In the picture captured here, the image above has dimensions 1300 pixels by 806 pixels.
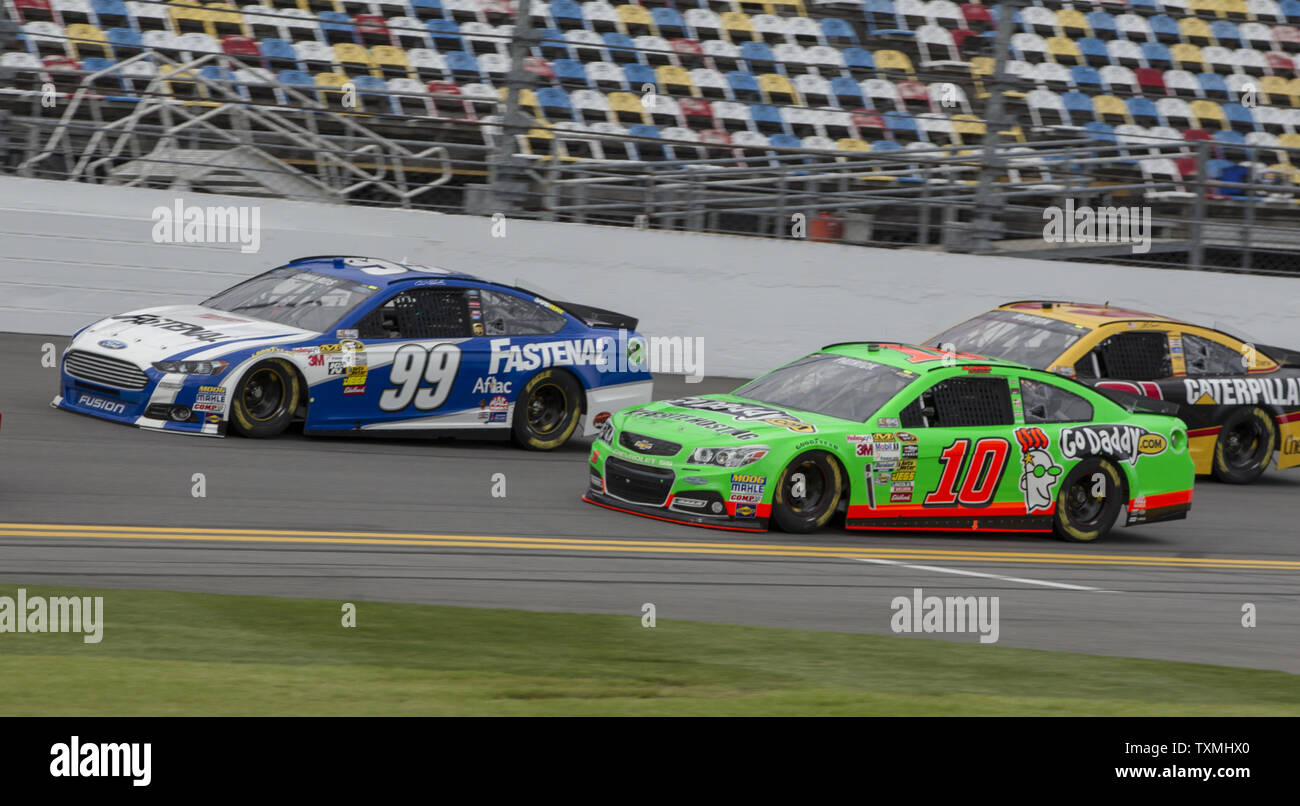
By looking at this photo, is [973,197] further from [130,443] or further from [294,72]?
[130,443]

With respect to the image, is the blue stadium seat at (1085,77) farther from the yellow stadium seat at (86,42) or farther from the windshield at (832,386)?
the windshield at (832,386)

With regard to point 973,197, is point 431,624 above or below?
below

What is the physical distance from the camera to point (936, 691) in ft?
23.9

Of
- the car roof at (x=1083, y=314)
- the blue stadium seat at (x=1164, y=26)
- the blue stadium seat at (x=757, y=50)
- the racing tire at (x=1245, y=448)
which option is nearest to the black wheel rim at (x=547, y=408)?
the car roof at (x=1083, y=314)

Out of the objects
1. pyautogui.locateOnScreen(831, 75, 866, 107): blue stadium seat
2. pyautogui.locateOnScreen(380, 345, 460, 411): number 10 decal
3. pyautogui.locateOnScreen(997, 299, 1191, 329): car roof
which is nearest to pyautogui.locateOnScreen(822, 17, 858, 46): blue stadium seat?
pyautogui.locateOnScreen(831, 75, 866, 107): blue stadium seat

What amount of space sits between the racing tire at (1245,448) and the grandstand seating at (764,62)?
542cm

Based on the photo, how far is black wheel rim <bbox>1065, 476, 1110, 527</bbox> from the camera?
12.6 metres

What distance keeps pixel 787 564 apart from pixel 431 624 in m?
2.94

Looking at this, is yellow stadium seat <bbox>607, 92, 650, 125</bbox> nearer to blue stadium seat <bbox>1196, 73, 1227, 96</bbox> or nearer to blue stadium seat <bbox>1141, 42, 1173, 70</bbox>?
blue stadium seat <bbox>1141, 42, 1173, 70</bbox>

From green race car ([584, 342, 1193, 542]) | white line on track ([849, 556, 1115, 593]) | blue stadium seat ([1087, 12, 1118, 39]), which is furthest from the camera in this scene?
blue stadium seat ([1087, 12, 1118, 39])

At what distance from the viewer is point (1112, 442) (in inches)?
493

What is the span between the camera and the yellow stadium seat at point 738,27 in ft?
101

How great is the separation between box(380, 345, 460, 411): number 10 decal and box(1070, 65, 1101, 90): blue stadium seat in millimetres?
21737

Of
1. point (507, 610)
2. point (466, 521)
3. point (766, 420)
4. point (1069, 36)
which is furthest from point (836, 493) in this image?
point (1069, 36)
